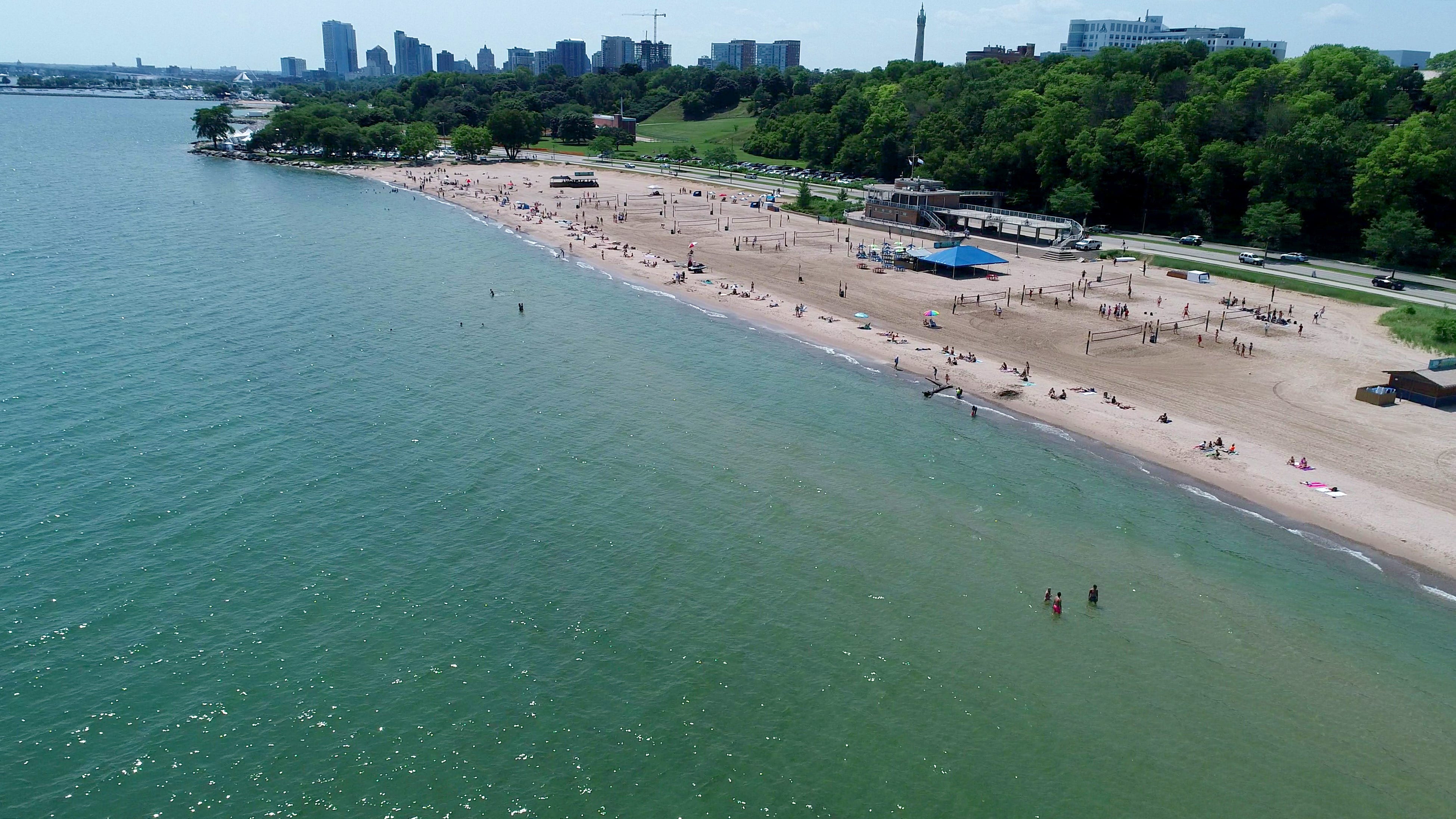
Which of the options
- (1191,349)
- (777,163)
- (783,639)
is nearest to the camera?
(783,639)

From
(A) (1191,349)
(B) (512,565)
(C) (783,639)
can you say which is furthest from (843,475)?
(A) (1191,349)

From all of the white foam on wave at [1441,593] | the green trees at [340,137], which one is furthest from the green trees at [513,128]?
the white foam on wave at [1441,593]

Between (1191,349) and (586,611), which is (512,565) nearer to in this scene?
(586,611)

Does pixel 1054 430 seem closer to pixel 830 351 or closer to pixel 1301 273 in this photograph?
pixel 830 351

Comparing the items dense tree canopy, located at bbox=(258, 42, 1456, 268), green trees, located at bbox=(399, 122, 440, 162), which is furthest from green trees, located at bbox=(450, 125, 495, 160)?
dense tree canopy, located at bbox=(258, 42, 1456, 268)

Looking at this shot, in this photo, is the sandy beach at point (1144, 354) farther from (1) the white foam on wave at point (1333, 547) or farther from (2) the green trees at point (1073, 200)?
(2) the green trees at point (1073, 200)

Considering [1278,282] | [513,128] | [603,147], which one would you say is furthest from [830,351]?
[603,147]
